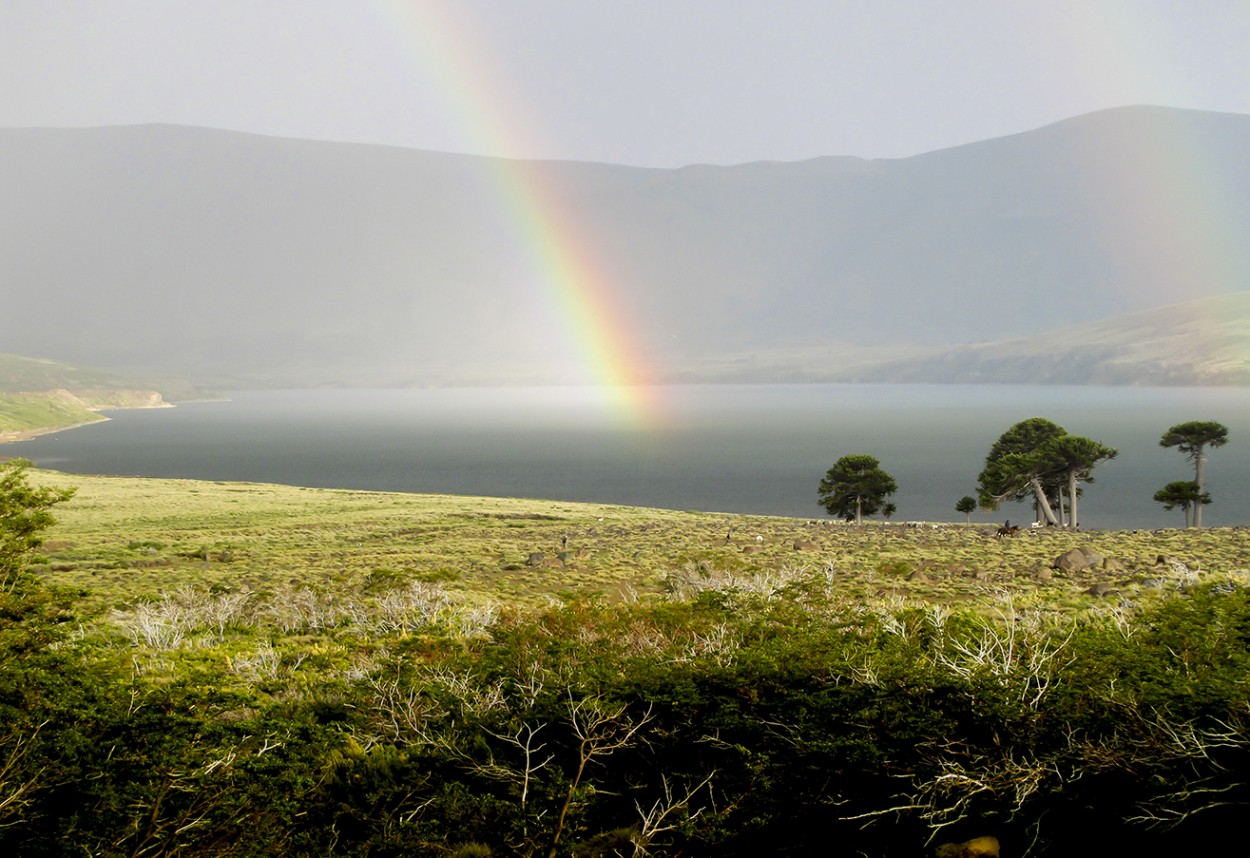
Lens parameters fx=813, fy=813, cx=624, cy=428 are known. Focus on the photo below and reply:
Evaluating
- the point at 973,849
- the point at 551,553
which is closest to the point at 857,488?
the point at 551,553

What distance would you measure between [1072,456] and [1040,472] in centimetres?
255

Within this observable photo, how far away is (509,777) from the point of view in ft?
43.5

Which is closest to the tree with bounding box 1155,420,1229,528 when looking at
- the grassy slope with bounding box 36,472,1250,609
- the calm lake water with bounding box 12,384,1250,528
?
the calm lake water with bounding box 12,384,1250,528

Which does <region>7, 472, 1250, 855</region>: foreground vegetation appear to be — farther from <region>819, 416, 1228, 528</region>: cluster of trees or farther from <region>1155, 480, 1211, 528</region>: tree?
<region>1155, 480, 1211, 528</region>: tree

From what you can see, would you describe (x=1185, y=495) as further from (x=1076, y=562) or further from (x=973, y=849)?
(x=973, y=849)

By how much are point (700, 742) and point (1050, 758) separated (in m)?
5.36

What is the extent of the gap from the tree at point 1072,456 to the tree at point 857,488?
11.7 meters

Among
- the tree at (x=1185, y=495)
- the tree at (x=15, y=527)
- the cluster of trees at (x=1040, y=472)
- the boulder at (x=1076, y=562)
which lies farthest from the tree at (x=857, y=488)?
the tree at (x=15, y=527)

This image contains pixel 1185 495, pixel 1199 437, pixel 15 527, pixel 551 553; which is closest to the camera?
pixel 15 527

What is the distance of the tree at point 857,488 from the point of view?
6638 centimetres

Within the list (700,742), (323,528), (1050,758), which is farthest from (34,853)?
(323,528)

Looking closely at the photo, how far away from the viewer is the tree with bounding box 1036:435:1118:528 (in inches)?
2292

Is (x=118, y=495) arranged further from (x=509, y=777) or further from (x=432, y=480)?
(x=509, y=777)

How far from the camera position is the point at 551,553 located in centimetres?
4225
